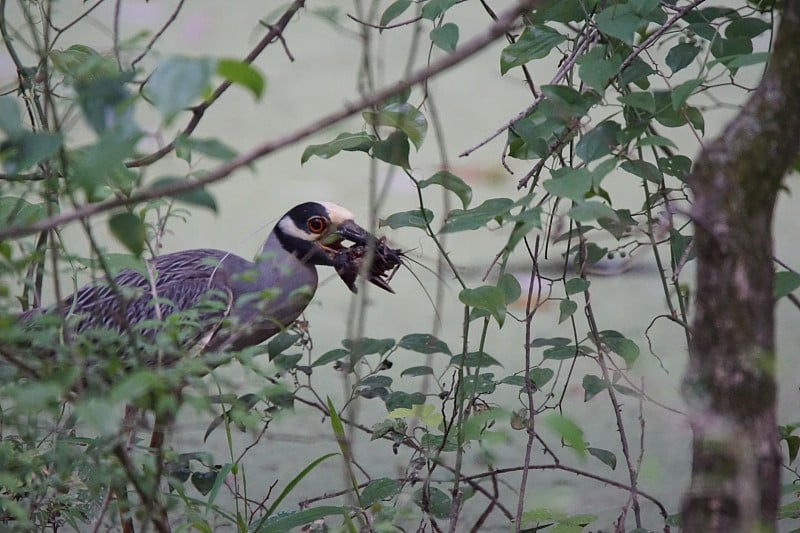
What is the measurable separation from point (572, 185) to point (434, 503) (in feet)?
1.88

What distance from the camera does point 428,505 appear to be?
135cm

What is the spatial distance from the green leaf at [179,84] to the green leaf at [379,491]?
844 mm

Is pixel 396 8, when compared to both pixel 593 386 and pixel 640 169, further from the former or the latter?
pixel 593 386

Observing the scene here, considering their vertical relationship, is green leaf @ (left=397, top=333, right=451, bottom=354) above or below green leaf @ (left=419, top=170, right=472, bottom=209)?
below

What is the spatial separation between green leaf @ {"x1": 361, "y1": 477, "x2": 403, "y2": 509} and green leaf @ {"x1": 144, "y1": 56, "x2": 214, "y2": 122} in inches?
33.2

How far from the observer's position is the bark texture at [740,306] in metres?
0.80

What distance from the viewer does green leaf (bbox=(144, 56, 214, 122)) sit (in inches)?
24.6

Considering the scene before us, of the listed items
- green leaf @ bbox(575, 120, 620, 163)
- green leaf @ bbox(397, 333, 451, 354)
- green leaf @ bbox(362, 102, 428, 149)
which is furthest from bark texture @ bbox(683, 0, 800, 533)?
green leaf @ bbox(397, 333, 451, 354)

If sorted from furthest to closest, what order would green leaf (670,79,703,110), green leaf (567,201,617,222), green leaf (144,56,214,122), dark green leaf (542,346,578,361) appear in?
dark green leaf (542,346,578,361) < green leaf (670,79,703,110) < green leaf (567,201,617,222) < green leaf (144,56,214,122)

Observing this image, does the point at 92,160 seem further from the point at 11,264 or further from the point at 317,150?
the point at 317,150

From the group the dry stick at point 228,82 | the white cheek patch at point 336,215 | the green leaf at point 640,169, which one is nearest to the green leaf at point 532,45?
the green leaf at point 640,169

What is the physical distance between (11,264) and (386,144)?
0.49 m

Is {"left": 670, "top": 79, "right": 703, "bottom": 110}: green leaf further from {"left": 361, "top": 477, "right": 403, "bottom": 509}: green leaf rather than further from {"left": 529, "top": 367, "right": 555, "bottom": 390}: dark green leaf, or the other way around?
{"left": 361, "top": 477, "right": 403, "bottom": 509}: green leaf

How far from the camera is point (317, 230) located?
1.87m
